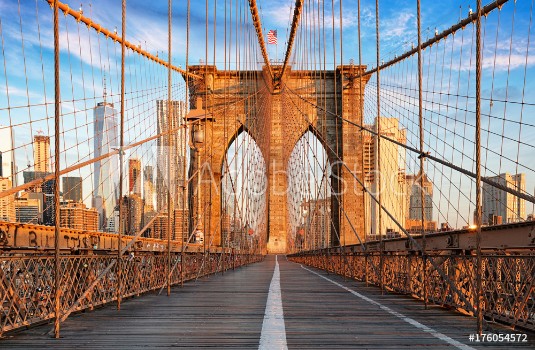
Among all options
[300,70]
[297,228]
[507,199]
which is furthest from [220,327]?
[297,228]

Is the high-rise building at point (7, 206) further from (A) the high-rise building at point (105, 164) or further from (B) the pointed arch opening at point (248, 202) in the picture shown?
(B) the pointed arch opening at point (248, 202)

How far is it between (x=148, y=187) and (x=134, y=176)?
109 inches

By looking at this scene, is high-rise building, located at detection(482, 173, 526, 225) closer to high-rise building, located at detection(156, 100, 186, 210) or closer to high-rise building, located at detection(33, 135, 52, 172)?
high-rise building, located at detection(33, 135, 52, 172)

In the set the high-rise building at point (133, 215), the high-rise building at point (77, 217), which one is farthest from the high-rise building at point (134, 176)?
the high-rise building at point (77, 217)

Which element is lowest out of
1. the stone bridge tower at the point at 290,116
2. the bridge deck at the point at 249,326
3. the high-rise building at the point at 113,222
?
the bridge deck at the point at 249,326

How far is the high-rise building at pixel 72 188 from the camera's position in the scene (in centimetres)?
1297

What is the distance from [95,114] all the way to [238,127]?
92.2 ft

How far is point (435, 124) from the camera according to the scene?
20703mm

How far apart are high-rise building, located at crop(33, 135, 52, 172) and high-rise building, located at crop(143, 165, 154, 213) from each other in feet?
25.4

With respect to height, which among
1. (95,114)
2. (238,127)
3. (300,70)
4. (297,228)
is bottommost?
(297,228)

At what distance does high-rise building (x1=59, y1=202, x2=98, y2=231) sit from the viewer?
14602 millimetres

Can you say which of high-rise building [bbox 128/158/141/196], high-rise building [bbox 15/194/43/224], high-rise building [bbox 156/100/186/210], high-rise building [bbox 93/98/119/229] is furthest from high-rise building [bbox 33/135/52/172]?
high-rise building [bbox 156/100/186/210]

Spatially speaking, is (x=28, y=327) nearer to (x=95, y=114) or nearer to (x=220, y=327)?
(x=220, y=327)

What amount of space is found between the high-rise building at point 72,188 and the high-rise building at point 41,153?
656 millimetres
